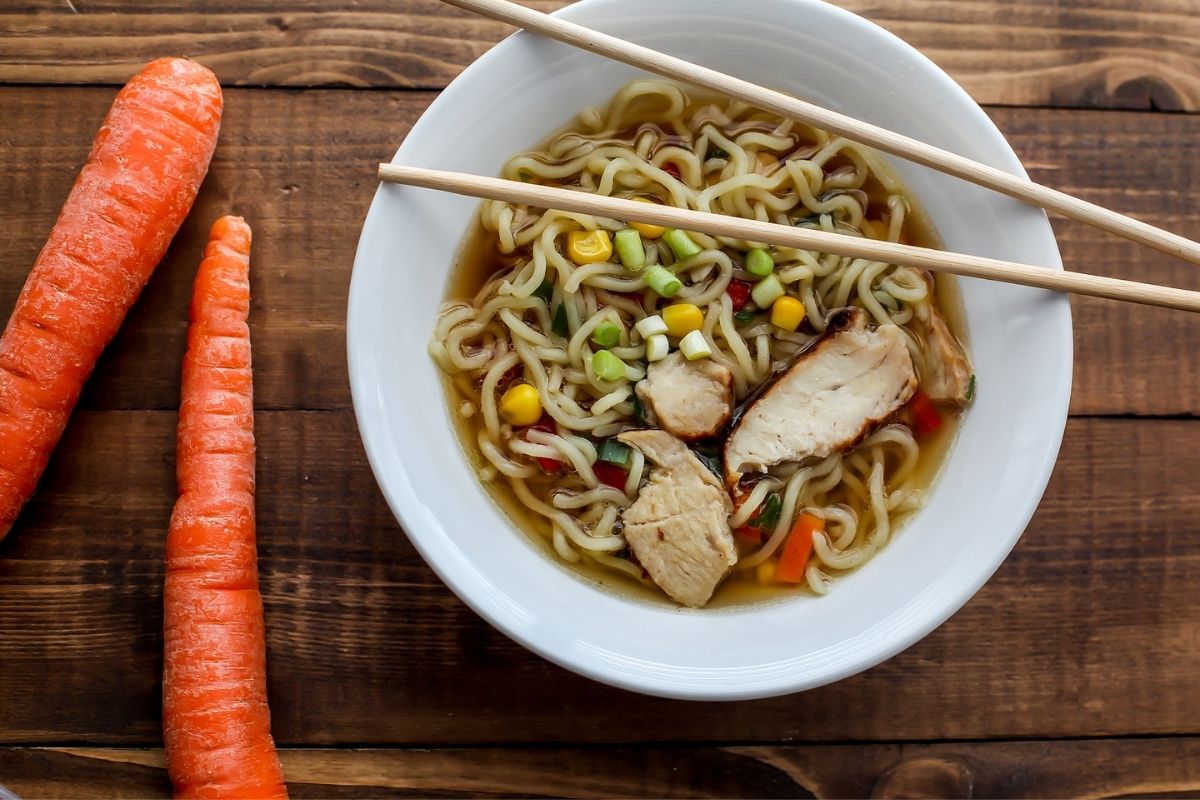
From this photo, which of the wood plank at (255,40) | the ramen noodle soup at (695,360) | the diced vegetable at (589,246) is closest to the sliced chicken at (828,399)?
the ramen noodle soup at (695,360)

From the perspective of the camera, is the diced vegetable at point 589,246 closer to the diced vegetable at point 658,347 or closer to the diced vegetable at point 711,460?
the diced vegetable at point 658,347

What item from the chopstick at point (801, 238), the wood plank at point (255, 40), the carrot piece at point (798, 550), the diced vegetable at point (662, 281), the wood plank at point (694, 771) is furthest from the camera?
the wood plank at point (255, 40)

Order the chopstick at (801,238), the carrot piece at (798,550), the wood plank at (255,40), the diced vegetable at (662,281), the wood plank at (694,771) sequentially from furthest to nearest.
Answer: the wood plank at (255,40)
the wood plank at (694,771)
the carrot piece at (798,550)
the diced vegetable at (662,281)
the chopstick at (801,238)

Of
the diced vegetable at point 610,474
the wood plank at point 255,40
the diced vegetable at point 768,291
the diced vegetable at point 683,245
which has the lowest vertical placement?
the diced vegetable at point 610,474

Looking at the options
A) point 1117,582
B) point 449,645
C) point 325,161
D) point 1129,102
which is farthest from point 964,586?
point 325,161

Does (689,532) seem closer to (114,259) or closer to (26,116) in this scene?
(114,259)

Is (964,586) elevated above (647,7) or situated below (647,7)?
below
